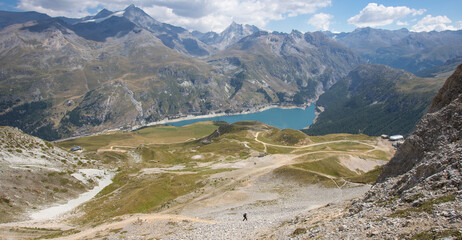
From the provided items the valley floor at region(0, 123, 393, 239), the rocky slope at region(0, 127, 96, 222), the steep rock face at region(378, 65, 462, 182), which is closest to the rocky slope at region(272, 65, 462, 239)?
the steep rock face at region(378, 65, 462, 182)

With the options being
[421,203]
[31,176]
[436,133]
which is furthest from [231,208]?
[31,176]

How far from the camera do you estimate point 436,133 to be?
1330 inches

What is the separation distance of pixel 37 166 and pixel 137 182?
87.4ft

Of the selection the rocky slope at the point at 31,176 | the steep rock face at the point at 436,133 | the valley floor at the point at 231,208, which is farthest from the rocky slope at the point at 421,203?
the rocky slope at the point at 31,176

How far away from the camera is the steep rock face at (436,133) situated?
102 ft

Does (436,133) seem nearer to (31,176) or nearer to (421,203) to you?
(421,203)

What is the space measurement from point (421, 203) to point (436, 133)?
731 inches

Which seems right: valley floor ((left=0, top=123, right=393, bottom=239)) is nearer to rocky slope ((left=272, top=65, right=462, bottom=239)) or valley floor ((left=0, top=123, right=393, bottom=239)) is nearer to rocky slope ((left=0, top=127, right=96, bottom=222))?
rocky slope ((left=272, top=65, right=462, bottom=239))

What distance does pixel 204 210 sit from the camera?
53.7m

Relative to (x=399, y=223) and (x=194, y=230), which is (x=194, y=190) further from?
(x=399, y=223)

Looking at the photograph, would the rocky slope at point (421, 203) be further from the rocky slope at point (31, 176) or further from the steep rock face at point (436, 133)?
the rocky slope at point (31, 176)

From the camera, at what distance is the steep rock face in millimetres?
31109

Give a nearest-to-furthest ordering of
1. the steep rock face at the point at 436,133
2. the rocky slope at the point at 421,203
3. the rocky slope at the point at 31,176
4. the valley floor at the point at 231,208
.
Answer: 1. the rocky slope at the point at 421,203
2. the steep rock face at the point at 436,133
3. the valley floor at the point at 231,208
4. the rocky slope at the point at 31,176

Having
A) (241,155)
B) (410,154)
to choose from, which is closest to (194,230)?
(410,154)
